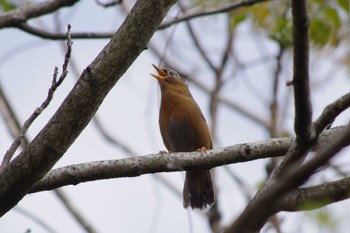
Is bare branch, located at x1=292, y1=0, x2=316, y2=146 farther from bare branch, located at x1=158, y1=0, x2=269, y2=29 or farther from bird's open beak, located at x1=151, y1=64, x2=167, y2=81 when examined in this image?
bird's open beak, located at x1=151, y1=64, x2=167, y2=81

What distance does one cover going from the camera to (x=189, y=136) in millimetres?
7320

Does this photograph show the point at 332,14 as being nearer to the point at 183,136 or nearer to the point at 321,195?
the point at 183,136

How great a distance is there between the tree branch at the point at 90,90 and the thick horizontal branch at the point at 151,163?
0.38 meters

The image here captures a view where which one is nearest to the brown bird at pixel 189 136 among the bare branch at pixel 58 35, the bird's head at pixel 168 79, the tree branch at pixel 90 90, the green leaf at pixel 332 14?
the bird's head at pixel 168 79

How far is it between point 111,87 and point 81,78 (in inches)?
7.3

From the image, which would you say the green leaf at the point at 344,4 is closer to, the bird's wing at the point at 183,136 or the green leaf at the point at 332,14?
the green leaf at the point at 332,14

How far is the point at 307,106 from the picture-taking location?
10.2ft

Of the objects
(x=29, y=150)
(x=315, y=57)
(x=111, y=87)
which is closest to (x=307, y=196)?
(x=111, y=87)

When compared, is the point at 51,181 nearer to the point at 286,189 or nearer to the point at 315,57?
the point at 286,189

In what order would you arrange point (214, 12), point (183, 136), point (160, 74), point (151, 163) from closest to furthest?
point (151, 163), point (214, 12), point (183, 136), point (160, 74)

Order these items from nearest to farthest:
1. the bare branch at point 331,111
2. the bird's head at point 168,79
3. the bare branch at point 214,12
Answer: the bare branch at point 331,111 < the bare branch at point 214,12 < the bird's head at point 168,79

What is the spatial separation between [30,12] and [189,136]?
2.30 meters

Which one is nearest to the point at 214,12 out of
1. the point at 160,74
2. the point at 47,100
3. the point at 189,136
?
the point at 189,136

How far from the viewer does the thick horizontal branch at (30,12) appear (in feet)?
20.0
